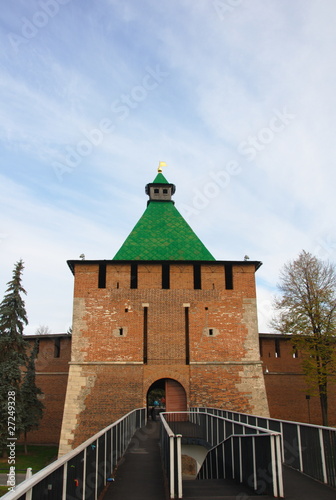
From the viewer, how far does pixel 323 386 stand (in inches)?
739

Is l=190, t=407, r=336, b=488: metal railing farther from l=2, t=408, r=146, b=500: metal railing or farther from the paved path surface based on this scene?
l=2, t=408, r=146, b=500: metal railing

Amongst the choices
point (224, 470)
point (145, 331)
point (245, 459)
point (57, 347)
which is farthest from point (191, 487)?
point (57, 347)

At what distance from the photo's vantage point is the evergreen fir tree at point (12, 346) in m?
18.3

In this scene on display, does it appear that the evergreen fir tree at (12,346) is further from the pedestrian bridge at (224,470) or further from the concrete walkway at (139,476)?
the pedestrian bridge at (224,470)

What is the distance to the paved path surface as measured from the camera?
5418mm

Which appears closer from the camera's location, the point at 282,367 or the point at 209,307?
the point at 209,307

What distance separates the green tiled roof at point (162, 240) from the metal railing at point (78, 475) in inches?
464

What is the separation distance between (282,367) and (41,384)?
11.9 m

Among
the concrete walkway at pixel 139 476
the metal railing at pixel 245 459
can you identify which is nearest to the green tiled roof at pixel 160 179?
the concrete walkway at pixel 139 476

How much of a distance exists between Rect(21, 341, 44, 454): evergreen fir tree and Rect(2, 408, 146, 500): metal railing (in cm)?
1319

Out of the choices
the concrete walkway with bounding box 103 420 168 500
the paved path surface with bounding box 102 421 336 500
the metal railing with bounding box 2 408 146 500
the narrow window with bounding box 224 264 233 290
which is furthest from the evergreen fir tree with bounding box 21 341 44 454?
the metal railing with bounding box 2 408 146 500

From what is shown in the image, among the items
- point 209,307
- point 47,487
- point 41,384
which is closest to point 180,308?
point 209,307

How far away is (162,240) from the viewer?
19984mm

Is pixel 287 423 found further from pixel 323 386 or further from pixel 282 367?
pixel 282 367
